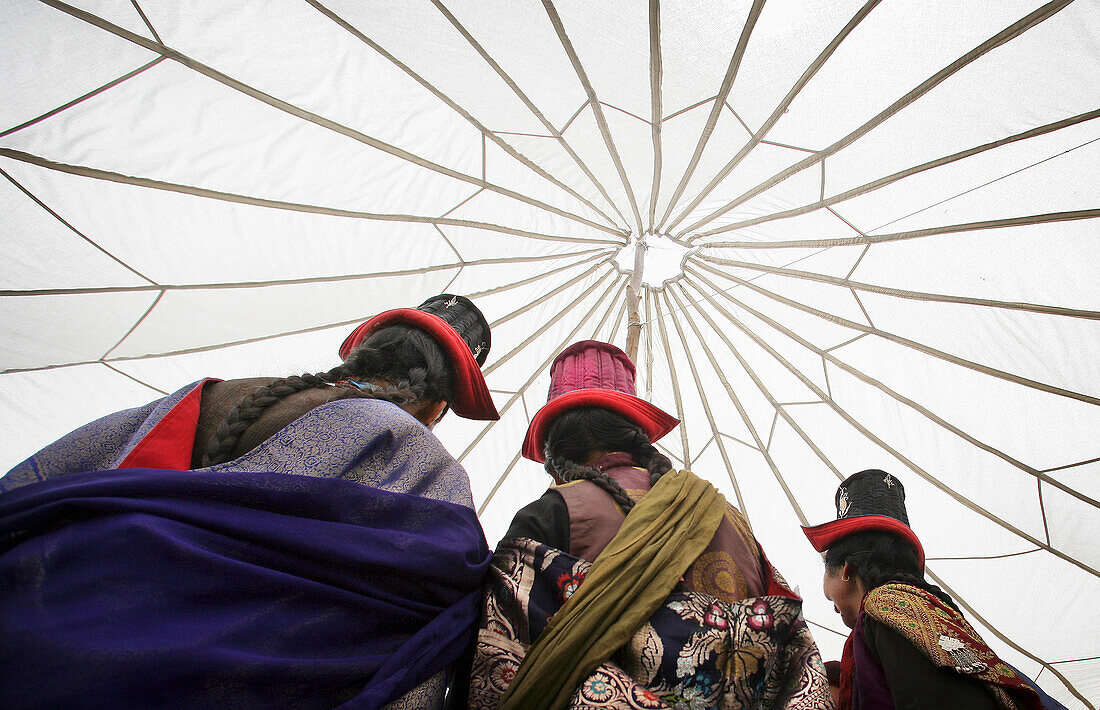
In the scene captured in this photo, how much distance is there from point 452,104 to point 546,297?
1773 mm

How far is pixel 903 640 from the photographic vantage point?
5.33 feet

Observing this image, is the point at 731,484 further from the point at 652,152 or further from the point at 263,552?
the point at 263,552

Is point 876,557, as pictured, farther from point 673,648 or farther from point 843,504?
point 673,648

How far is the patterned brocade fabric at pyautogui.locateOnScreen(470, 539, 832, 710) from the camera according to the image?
1192mm

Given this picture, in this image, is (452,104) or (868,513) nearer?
(868,513)

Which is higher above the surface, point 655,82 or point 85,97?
point 655,82

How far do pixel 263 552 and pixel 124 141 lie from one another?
2.53 meters

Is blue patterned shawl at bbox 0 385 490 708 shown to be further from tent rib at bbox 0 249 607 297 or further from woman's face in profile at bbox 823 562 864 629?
tent rib at bbox 0 249 607 297

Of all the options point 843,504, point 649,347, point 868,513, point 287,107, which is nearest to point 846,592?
point 868,513

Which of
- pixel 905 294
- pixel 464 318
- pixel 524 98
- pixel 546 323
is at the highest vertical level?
pixel 524 98

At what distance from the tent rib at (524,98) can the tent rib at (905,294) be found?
3.86 feet

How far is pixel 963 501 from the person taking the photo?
373cm

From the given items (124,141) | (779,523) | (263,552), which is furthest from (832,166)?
(124,141)

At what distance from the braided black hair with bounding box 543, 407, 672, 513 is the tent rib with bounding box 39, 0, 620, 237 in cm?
190
